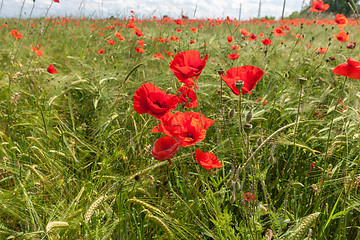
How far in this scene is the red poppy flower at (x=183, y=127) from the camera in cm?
76

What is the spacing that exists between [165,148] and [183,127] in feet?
0.34

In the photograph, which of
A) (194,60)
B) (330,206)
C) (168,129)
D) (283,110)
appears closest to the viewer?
(168,129)

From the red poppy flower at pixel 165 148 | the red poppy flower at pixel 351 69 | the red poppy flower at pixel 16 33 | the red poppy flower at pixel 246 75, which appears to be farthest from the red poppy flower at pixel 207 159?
the red poppy flower at pixel 16 33

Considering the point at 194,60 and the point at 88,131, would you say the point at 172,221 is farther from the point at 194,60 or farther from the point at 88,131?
the point at 88,131

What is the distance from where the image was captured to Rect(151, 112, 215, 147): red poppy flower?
76 cm

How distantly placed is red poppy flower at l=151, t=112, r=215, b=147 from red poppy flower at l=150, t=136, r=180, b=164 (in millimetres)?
23

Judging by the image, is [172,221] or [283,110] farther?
[283,110]

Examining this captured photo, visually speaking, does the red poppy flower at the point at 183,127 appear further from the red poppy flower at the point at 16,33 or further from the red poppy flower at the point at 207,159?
the red poppy flower at the point at 16,33

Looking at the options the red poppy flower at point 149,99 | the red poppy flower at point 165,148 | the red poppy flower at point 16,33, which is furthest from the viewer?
the red poppy flower at point 16,33

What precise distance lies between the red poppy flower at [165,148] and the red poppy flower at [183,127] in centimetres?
2

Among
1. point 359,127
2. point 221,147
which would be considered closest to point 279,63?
point 359,127

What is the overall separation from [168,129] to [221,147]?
501mm

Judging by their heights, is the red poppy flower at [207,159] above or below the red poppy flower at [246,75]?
below

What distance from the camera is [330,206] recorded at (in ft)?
3.51
